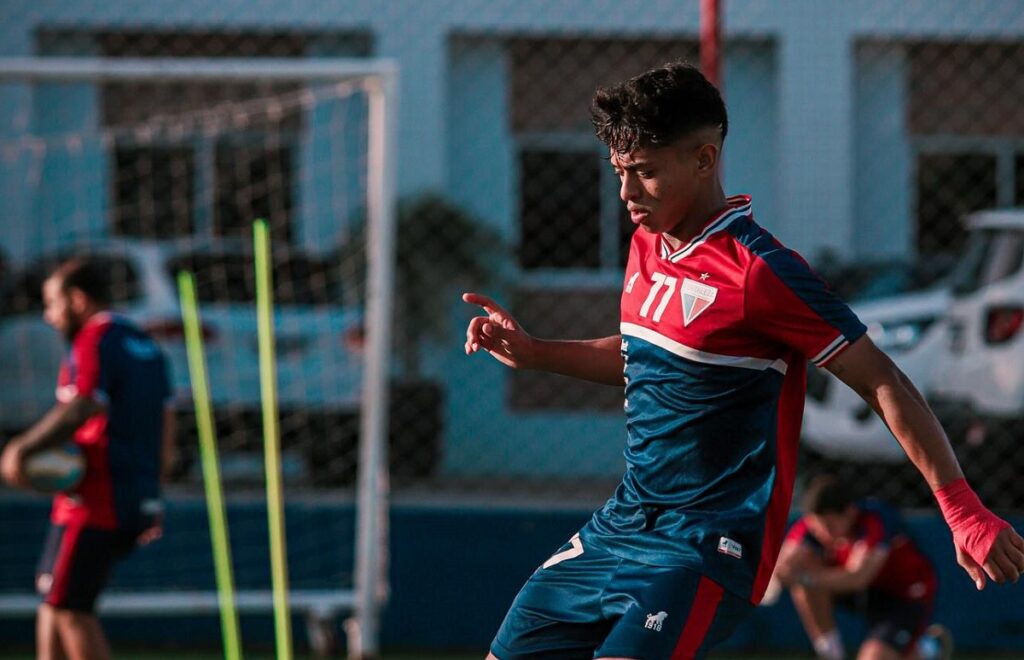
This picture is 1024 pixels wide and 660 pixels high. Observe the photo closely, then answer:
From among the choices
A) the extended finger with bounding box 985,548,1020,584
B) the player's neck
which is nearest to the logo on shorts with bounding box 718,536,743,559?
the extended finger with bounding box 985,548,1020,584

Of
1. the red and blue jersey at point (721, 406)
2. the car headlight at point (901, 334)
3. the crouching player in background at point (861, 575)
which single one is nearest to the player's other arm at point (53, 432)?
the crouching player in background at point (861, 575)

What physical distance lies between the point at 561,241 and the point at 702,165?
9.84 metres

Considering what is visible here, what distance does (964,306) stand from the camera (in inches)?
391

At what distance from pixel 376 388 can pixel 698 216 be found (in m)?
4.14

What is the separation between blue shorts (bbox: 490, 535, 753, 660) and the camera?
3367 millimetres

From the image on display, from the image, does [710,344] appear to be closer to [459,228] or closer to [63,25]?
[459,228]

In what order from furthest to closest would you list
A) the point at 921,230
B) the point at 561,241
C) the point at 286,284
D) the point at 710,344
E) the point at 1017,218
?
the point at 921,230 < the point at 561,241 < the point at 286,284 < the point at 1017,218 < the point at 710,344

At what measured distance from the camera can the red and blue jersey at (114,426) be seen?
627 cm

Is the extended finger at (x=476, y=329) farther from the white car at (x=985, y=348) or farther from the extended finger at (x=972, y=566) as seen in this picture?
the white car at (x=985, y=348)

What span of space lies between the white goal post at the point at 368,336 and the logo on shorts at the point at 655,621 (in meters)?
4.02

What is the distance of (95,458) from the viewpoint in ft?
20.8

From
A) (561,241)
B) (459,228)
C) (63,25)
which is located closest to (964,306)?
(561,241)

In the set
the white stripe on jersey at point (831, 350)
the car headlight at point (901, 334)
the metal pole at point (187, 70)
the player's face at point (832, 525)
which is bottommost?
the player's face at point (832, 525)

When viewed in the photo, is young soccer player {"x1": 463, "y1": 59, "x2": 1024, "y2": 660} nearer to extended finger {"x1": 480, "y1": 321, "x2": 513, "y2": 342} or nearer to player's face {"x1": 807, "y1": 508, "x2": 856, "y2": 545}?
extended finger {"x1": 480, "y1": 321, "x2": 513, "y2": 342}
